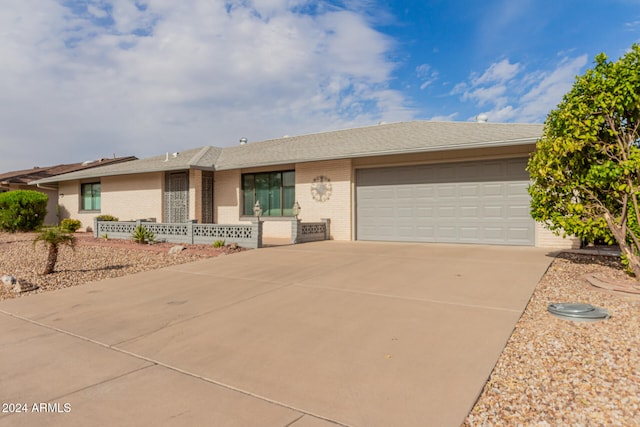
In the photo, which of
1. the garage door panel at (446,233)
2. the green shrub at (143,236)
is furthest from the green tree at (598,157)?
the green shrub at (143,236)

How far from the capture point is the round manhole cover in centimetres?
421

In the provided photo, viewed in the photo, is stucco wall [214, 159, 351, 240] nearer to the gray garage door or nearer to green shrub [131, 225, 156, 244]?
the gray garage door

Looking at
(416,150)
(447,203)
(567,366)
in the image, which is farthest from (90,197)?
(567,366)

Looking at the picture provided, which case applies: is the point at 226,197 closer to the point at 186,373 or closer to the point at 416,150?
the point at 416,150

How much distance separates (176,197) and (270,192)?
5227mm

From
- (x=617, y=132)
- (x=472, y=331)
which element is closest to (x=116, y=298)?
(x=472, y=331)

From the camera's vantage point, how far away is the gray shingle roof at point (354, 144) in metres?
11.2

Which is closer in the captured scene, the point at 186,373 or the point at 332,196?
the point at 186,373

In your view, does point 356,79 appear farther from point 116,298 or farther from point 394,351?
point 394,351

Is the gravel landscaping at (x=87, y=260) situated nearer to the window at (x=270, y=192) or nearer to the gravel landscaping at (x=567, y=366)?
the gravel landscaping at (x=567, y=366)

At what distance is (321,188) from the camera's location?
48.2ft

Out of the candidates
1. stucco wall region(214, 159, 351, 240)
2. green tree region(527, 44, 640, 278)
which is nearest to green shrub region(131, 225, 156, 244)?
stucco wall region(214, 159, 351, 240)

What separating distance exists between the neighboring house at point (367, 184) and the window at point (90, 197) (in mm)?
1166

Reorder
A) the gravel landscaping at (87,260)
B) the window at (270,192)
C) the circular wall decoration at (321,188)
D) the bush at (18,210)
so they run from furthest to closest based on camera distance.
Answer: the bush at (18,210) < the window at (270,192) < the circular wall decoration at (321,188) < the gravel landscaping at (87,260)
